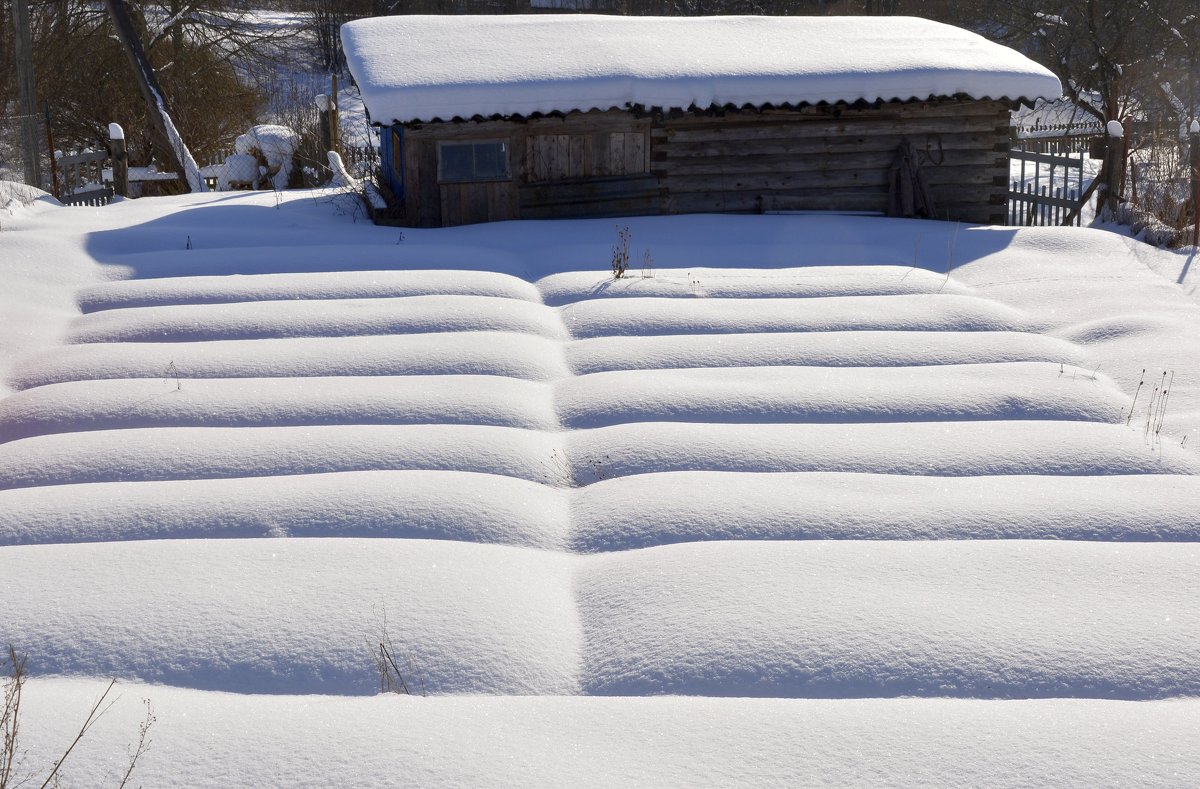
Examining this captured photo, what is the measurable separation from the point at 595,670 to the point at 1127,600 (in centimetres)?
252

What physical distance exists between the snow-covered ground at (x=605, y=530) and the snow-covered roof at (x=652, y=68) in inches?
148

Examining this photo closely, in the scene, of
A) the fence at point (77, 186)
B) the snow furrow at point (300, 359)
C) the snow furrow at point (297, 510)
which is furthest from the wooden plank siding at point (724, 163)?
the snow furrow at point (297, 510)

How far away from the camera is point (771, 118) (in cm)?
1516

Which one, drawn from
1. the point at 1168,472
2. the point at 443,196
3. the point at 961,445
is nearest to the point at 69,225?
the point at 443,196

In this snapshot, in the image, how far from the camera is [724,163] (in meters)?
15.2

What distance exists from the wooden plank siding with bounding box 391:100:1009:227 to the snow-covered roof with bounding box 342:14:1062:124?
0.43 metres

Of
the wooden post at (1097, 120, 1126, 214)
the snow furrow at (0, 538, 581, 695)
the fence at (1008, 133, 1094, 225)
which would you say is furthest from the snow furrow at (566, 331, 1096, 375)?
the wooden post at (1097, 120, 1126, 214)

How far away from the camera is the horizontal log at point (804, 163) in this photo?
596 inches

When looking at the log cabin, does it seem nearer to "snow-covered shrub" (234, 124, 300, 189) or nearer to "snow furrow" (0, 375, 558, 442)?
"snow furrow" (0, 375, 558, 442)

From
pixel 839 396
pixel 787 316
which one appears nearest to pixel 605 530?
pixel 839 396

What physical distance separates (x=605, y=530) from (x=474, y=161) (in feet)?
30.9

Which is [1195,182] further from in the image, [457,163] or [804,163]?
[457,163]

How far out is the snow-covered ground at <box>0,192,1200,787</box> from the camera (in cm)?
422

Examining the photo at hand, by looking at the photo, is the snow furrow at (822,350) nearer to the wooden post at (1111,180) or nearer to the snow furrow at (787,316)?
the snow furrow at (787,316)
